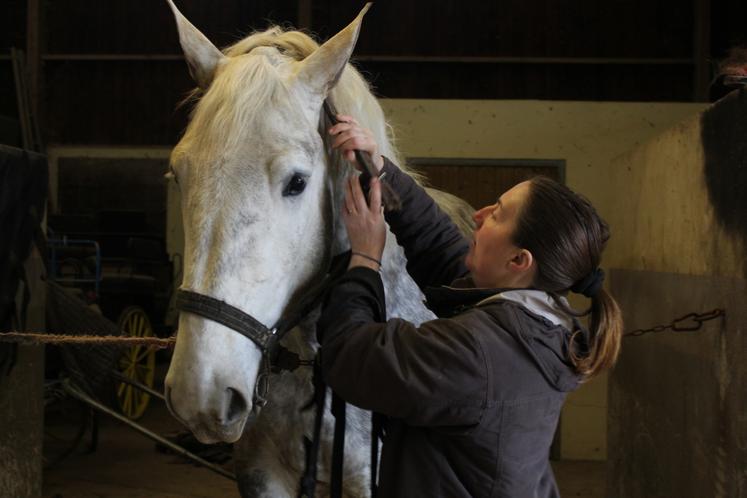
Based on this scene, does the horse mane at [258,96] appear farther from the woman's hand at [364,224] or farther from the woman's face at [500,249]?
the woman's face at [500,249]

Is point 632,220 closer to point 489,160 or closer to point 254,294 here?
point 489,160

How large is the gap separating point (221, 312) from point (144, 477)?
350 cm

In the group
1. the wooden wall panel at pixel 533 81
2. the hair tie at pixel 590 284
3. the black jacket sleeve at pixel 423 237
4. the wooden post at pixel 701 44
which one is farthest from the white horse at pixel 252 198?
the wooden post at pixel 701 44

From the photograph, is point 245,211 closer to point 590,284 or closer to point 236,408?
point 236,408

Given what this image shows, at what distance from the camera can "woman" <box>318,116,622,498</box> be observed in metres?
0.99

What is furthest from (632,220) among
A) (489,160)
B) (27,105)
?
(27,105)

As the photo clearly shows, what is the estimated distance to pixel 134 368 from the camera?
5305 mm

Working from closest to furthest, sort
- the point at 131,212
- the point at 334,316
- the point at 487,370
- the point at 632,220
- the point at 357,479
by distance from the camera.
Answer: the point at 487,370, the point at 334,316, the point at 357,479, the point at 632,220, the point at 131,212

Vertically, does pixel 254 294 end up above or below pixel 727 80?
below

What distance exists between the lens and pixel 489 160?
4.41m

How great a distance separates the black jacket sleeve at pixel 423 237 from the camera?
1.46 meters

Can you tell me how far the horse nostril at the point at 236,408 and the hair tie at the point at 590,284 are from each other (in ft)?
1.80

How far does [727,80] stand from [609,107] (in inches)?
109

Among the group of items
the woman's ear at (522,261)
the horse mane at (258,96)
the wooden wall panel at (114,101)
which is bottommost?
the woman's ear at (522,261)
